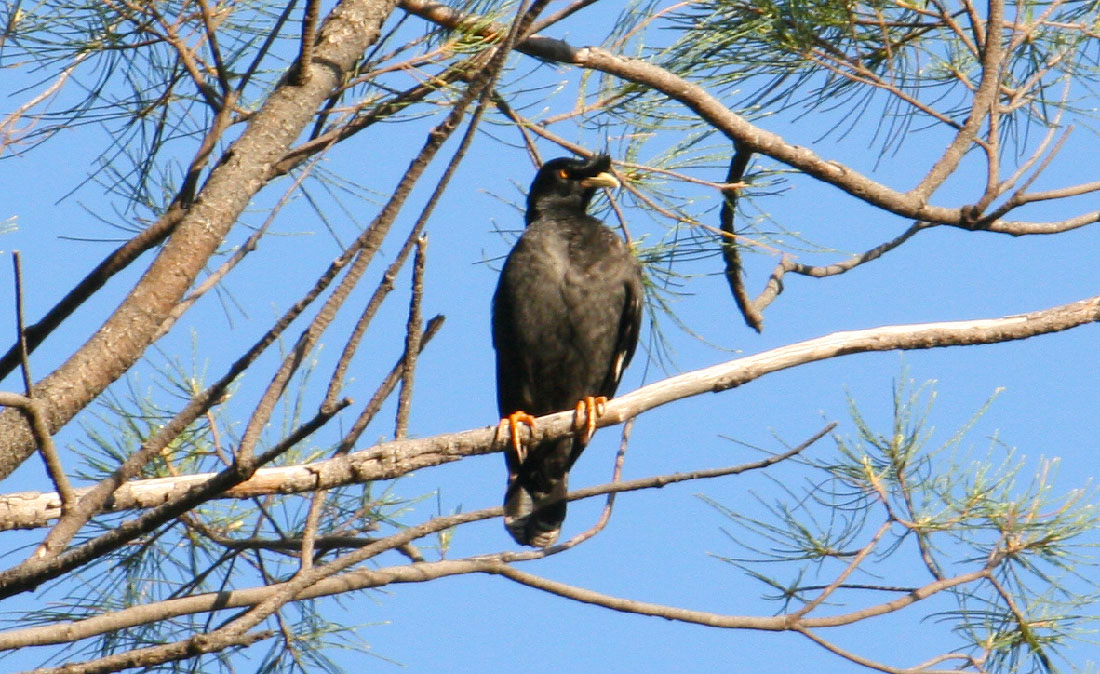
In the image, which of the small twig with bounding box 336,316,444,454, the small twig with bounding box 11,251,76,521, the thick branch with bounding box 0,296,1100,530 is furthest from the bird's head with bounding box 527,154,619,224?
the small twig with bounding box 11,251,76,521

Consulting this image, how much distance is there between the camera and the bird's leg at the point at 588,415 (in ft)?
12.2

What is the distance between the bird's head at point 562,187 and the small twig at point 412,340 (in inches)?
82.1

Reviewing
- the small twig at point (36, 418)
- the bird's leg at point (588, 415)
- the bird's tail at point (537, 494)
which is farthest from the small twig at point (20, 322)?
the bird's tail at point (537, 494)

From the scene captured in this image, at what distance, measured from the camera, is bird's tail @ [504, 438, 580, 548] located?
4547 millimetres

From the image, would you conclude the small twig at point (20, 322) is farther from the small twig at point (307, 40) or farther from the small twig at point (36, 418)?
the small twig at point (307, 40)

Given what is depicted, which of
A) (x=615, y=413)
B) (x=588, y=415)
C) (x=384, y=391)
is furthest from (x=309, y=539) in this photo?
(x=588, y=415)

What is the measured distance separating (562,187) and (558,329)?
2.16 feet

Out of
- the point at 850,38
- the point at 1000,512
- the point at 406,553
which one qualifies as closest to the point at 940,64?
the point at 850,38

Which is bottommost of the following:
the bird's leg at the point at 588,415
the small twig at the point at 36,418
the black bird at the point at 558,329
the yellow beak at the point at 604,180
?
the small twig at the point at 36,418

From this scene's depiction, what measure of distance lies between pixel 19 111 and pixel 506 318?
5.88 feet

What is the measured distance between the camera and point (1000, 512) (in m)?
3.69

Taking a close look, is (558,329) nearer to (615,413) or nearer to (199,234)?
(615,413)

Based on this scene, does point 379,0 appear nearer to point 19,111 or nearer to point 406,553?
point 19,111

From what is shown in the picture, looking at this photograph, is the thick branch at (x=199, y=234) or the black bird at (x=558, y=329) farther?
the black bird at (x=558, y=329)
